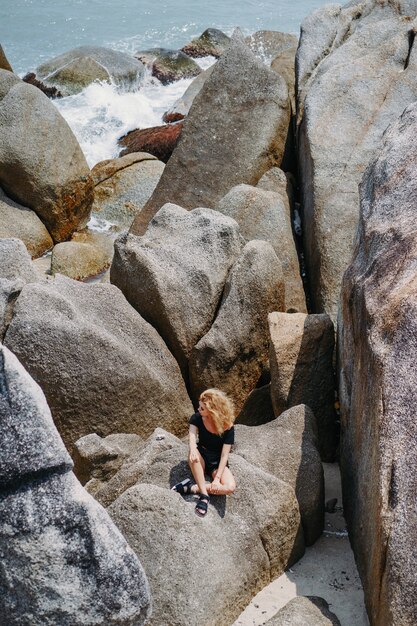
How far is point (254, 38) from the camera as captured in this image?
21141 millimetres

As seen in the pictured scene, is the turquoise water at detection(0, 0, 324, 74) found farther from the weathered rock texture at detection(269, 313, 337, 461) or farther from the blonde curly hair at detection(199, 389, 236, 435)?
→ the blonde curly hair at detection(199, 389, 236, 435)

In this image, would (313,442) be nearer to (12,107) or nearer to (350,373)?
(350,373)

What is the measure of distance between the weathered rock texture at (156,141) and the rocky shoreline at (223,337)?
161 millimetres

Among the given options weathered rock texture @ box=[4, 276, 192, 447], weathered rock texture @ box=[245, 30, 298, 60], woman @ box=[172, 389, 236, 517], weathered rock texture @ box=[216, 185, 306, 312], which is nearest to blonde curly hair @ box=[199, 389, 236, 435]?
woman @ box=[172, 389, 236, 517]

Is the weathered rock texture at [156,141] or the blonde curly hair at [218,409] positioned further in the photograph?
the weathered rock texture at [156,141]

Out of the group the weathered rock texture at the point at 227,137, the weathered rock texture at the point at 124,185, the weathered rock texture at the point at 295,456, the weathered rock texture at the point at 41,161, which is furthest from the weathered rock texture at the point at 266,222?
the weathered rock texture at the point at 124,185

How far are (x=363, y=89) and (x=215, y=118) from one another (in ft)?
7.12

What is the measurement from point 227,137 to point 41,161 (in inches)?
122

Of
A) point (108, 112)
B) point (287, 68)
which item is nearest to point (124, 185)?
point (287, 68)

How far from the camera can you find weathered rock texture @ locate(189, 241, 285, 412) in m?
9.88

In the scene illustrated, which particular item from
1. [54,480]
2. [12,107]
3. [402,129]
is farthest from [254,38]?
[54,480]

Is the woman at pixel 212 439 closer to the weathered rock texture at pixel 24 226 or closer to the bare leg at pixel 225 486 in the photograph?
the bare leg at pixel 225 486

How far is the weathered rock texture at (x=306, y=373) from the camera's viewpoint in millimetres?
9148

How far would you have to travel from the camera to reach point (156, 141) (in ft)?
58.1
